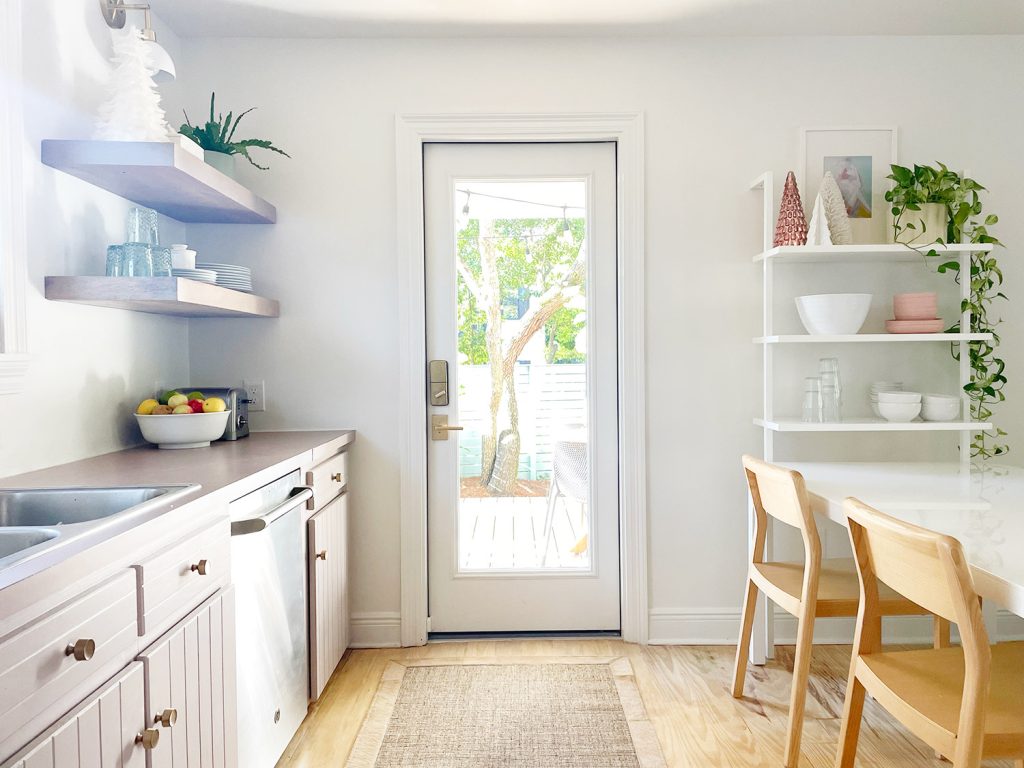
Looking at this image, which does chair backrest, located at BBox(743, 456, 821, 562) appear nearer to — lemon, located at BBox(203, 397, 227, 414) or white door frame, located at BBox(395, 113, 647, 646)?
white door frame, located at BBox(395, 113, 647, 646)

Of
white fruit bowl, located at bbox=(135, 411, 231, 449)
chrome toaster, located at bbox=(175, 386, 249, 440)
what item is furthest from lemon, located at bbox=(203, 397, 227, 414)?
chrome toaster, located at bbox=(175, 386, 249, 440)

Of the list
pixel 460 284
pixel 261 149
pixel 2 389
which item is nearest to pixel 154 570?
pixel 2 389

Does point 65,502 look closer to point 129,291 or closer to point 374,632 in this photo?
point 129,291

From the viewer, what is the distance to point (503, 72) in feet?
9.08

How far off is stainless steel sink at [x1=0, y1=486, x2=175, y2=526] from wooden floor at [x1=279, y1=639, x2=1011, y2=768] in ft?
3.16

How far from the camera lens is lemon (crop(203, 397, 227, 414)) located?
228 cm

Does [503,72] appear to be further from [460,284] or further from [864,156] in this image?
[864,156]

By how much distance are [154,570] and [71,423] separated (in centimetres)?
98

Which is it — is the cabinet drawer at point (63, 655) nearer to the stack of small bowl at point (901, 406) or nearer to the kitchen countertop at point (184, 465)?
the kitchen countertop at point (184, 465)

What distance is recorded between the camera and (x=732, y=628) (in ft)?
9.25

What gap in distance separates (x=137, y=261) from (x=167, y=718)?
1295 millimetres

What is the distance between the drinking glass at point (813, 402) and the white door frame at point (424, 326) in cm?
61

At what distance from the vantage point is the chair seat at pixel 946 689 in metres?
1.32

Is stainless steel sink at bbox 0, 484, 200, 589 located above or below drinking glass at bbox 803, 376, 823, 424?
below
